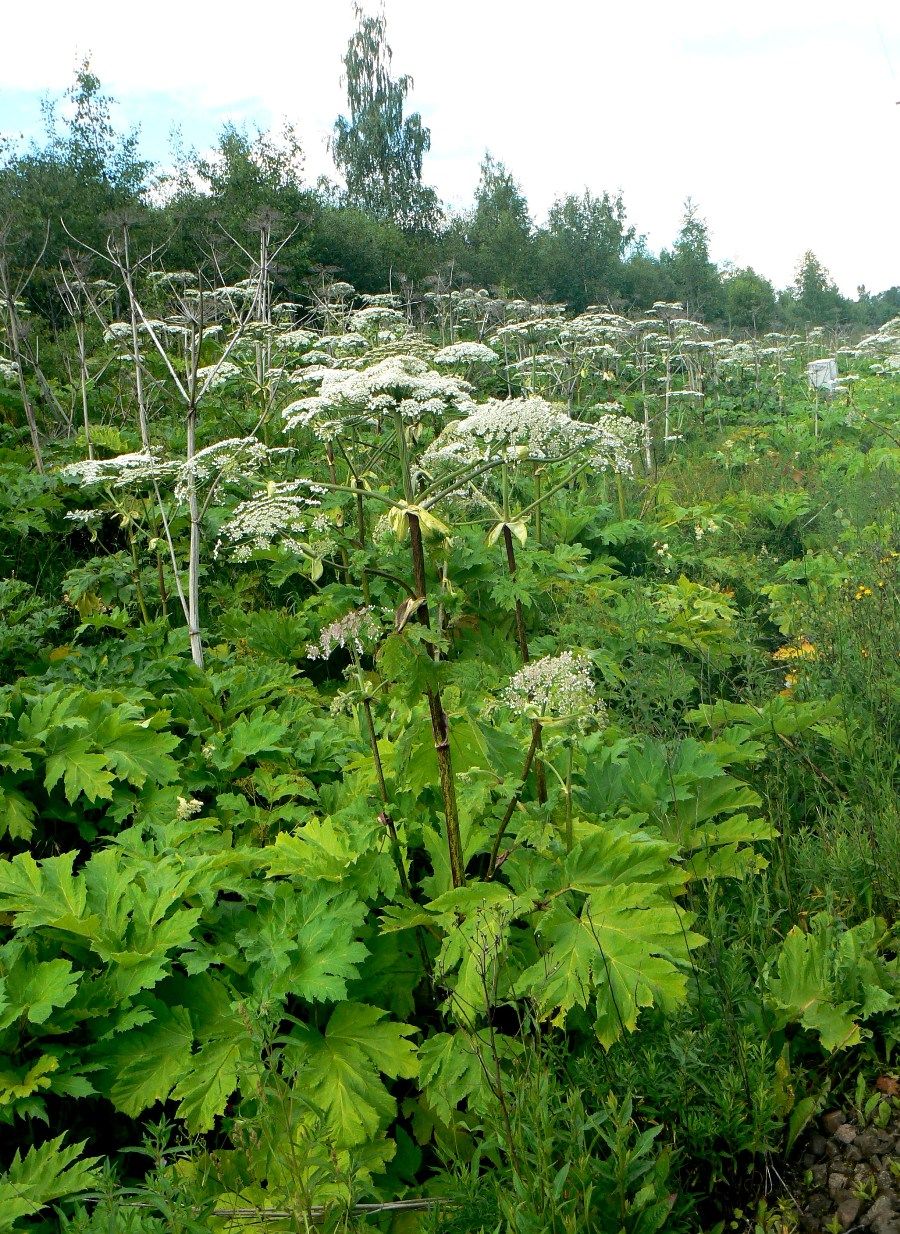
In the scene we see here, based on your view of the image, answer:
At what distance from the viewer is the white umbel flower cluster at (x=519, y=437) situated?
3291mm

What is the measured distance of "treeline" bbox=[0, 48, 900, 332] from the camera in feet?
52.0

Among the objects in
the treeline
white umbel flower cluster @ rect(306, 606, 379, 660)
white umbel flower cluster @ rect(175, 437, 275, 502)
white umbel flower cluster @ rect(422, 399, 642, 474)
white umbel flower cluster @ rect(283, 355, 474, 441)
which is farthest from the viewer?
the treeline

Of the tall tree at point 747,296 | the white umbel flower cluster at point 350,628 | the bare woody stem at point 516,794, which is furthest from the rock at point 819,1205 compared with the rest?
the tall tree at point 747,296

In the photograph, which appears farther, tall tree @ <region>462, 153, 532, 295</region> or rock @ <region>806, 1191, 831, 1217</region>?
tall tree @ <region>462, 153, 532, 295</region>

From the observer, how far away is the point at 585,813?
291cm

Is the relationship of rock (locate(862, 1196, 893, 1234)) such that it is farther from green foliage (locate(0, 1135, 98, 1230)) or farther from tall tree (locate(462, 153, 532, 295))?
tall tree (locate(462, 153, 532, 295))

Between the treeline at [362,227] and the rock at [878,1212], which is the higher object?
the treeline at [362,227]

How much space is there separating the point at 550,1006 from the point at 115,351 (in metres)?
9.08

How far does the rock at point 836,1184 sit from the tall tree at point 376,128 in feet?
174

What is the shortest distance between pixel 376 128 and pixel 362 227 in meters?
24.6

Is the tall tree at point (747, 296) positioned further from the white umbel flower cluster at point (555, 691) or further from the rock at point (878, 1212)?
the rock at point (878, 1212)

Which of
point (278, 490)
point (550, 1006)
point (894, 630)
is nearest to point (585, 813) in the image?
point (550, 1006)

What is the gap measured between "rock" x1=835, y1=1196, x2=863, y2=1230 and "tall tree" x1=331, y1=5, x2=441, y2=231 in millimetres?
53209

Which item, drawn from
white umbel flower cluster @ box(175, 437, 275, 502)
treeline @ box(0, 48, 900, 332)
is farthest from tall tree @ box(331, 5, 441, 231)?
white umbel flower cluster @ box(175, 437, 275, 502)
